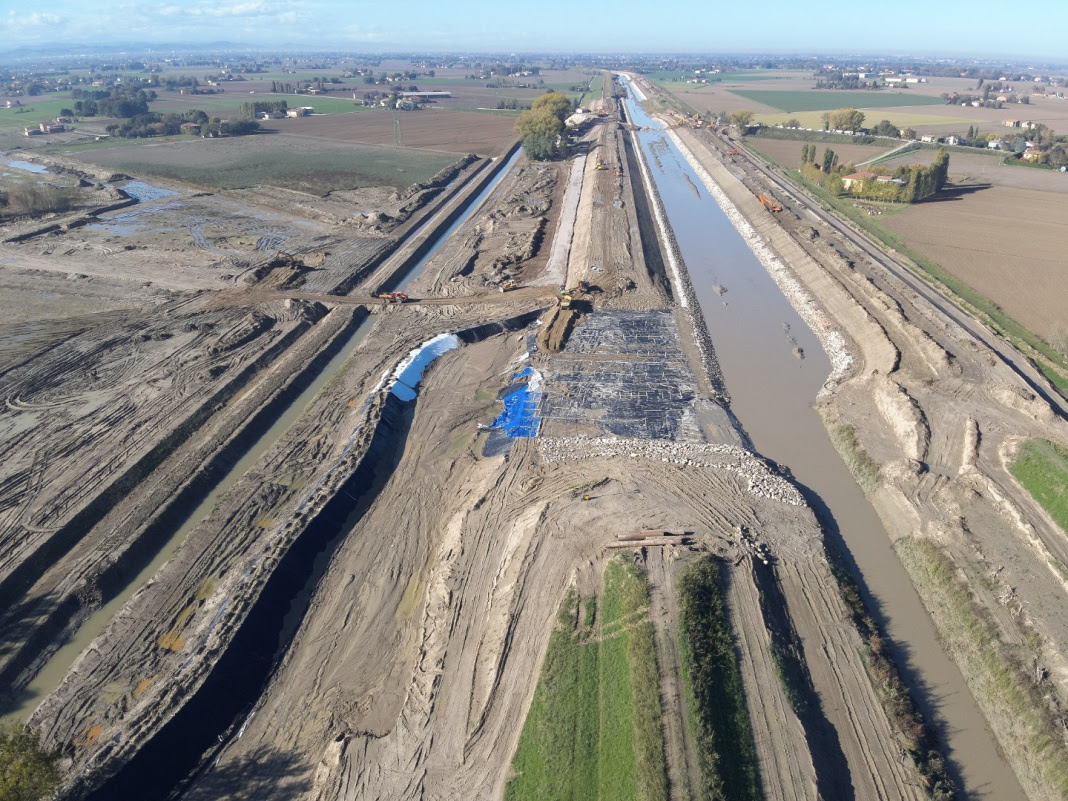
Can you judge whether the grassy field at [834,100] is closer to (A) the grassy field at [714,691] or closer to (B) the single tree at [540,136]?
(B) the single tree at [540,136]

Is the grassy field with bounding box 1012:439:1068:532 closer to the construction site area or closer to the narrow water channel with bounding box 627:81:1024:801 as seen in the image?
the construction site area

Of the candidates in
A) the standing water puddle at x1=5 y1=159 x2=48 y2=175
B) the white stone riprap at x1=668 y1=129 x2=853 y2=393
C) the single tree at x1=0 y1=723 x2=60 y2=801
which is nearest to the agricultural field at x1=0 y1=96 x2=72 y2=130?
the standing water puddle at x1=5 y1=159 x2=48 y2=175

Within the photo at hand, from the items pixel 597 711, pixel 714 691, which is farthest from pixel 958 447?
→ pixel 597 711

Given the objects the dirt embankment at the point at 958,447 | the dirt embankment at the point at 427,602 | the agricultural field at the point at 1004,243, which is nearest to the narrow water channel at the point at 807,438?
the dirt embankment at the point at 958,447

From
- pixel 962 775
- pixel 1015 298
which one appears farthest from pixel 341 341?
pixel 1015 298

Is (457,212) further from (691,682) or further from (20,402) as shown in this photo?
(691,682)

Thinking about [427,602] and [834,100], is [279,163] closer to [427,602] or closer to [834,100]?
[427,602]
